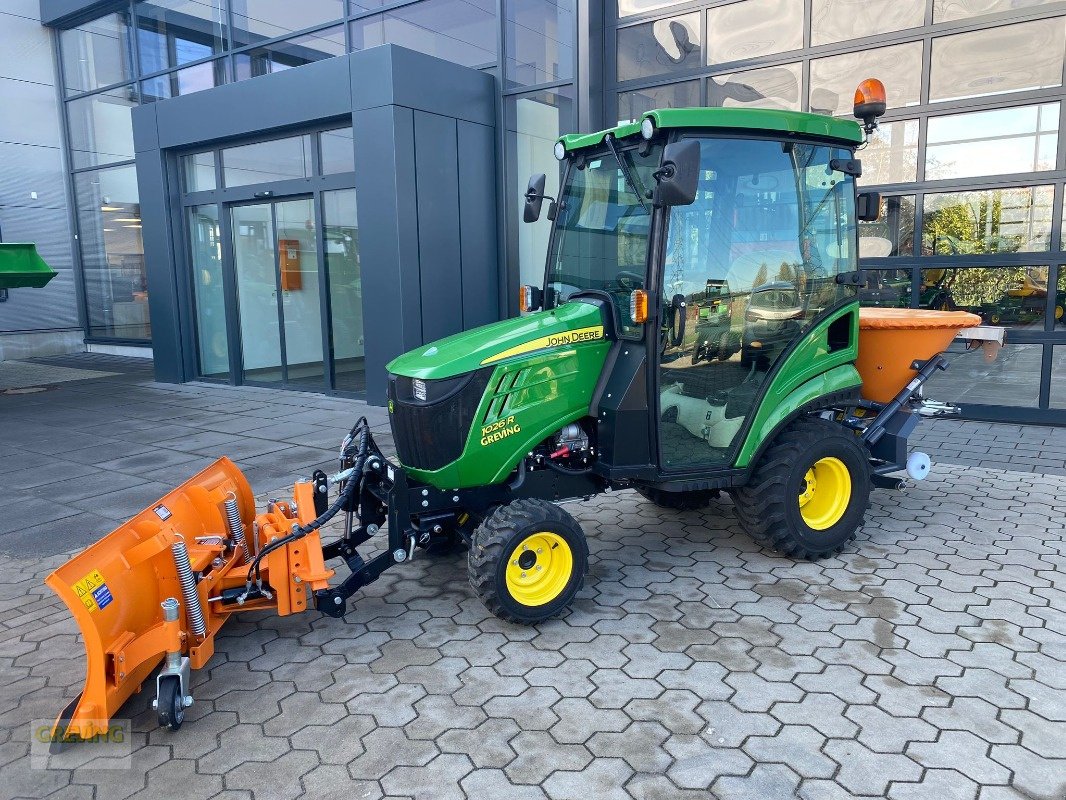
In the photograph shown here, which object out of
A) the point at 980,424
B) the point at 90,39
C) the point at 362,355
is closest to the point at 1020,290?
the point at 980,424

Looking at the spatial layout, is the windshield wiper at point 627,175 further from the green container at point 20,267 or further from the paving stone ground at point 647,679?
the green container at point 20,267

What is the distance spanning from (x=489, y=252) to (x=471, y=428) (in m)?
6.43

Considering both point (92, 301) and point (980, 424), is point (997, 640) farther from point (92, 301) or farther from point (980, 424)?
point (92, 301)

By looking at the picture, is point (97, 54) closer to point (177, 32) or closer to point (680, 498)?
point (177, 32)

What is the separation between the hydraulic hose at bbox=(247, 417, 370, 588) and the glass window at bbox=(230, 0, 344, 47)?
8570 mm

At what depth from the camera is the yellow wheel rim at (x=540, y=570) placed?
3670 mm

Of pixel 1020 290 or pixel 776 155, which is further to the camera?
pixel 1020 290

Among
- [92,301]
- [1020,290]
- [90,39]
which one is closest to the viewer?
[1020,290]

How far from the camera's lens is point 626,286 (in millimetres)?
4035

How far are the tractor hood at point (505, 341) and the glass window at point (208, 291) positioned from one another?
27.2 feet

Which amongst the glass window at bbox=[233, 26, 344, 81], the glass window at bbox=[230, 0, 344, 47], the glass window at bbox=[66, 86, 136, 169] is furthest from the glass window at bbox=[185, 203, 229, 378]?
the glass window at bbox=[66, 86, 136, 169]

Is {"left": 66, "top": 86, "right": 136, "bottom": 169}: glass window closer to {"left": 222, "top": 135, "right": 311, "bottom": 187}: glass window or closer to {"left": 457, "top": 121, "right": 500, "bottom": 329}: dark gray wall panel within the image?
{"left": 222, "top": 135, "right": 311, "bottom": 187}: glass window

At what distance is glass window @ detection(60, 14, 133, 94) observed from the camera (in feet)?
46.5

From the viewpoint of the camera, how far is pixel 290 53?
36.6ft
